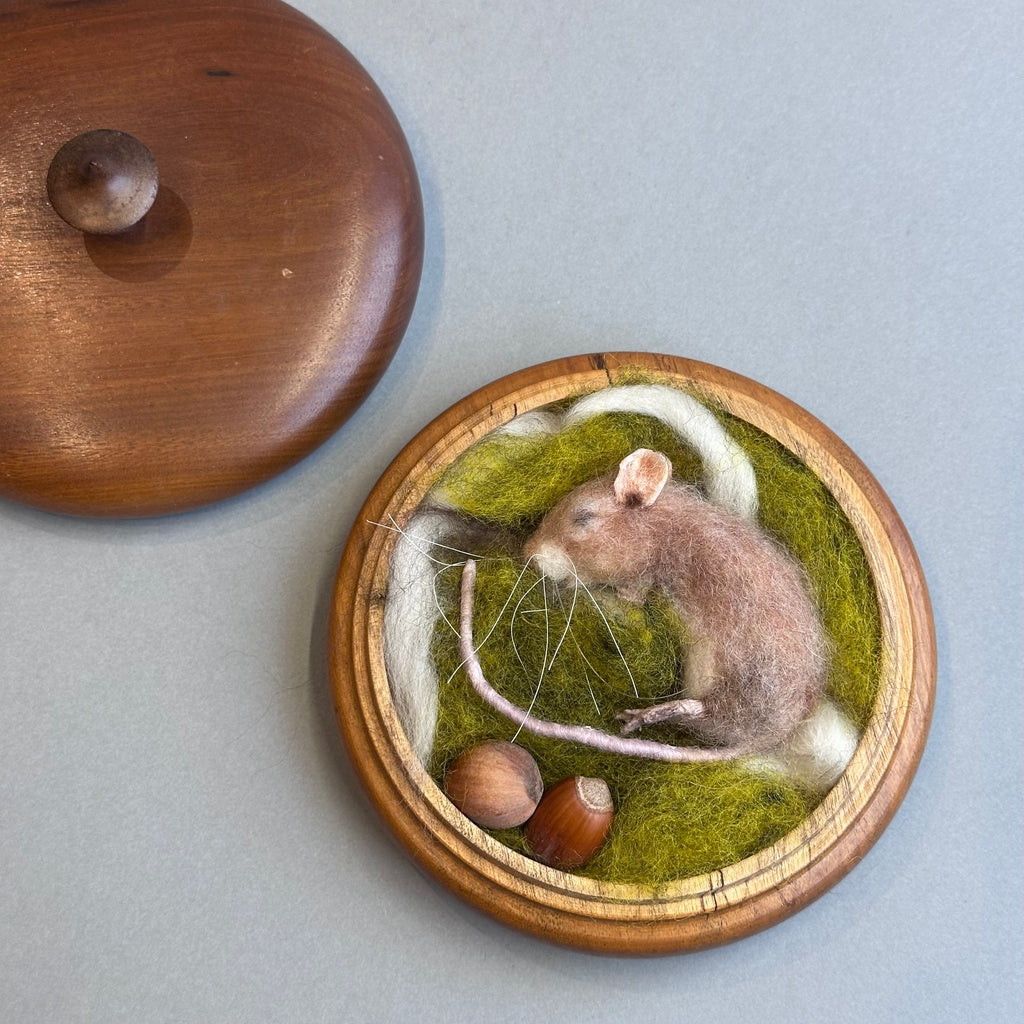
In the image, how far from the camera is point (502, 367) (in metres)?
0.91

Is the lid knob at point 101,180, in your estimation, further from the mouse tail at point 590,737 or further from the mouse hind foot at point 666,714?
the mouse hind foot at point 666,714

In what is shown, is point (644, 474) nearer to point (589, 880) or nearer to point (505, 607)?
point (505, 607)

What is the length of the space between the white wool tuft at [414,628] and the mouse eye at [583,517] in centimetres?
10

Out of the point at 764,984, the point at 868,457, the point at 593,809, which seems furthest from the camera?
the point at 868,457

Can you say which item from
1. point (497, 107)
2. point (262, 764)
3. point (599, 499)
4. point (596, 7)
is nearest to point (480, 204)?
point (497, 107)

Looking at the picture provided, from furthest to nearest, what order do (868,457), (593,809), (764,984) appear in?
(868,457) < (764,984) < (593,809)

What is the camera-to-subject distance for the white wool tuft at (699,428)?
2.45 feet

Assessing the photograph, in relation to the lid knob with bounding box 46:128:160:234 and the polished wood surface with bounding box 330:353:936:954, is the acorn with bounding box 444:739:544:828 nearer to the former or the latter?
the polished wood surface with bounding box 330:353:936:954

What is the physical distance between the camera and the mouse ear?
0.71m

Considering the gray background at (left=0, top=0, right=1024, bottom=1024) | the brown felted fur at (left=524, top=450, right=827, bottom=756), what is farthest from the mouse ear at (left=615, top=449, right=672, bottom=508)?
the gray background at (left=0, top=0, right=1024, bottom=1024)

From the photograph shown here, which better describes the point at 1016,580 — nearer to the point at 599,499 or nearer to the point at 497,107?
the point at 599,499

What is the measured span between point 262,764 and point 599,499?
14.1 inches

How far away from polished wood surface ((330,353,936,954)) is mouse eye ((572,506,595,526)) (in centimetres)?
9

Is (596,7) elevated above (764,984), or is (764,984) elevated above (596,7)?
(596,7)
